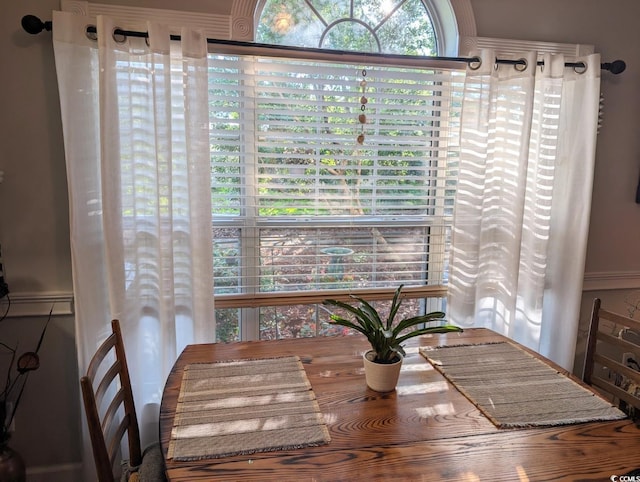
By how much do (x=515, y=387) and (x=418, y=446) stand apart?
0.47 meters

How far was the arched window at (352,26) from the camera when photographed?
6.70ft

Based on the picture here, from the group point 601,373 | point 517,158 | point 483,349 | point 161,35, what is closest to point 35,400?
point 161,35

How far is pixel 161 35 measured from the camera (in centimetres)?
174

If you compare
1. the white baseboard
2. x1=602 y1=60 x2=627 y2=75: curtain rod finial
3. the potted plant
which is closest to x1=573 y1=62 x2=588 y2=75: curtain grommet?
x1=602 y1=60 x2=627 y2=75: curtain rod finial

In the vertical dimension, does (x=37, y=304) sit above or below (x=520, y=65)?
below

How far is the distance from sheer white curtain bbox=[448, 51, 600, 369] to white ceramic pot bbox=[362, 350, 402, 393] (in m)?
0.96

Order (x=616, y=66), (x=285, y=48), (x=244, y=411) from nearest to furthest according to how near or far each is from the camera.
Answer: (x=244, y=411)
(x=285, y=48)
(x=616, y=66)

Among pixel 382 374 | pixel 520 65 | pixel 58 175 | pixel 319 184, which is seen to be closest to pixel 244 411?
pixel 382 374

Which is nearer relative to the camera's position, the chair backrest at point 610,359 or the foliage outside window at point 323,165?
the chair backrest at point 610,359

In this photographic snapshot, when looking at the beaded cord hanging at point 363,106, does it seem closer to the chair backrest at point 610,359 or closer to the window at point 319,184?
the window at point 319,184

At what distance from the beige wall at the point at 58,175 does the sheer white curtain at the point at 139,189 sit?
0.53ft

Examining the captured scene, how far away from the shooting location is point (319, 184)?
82.8 inches

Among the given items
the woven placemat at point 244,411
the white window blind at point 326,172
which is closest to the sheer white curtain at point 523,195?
the white window blind at point 326,172

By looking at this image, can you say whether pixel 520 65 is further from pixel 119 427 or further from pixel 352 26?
pixel 119 427
